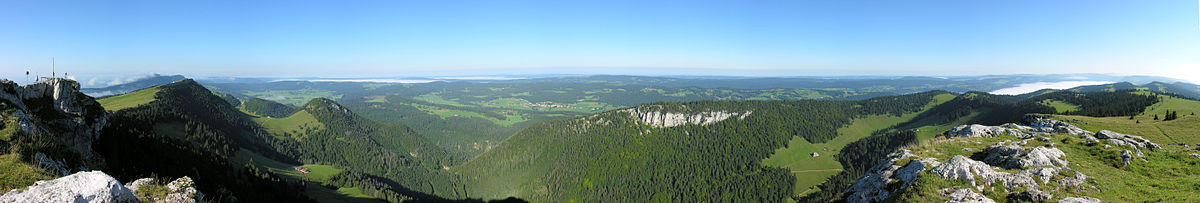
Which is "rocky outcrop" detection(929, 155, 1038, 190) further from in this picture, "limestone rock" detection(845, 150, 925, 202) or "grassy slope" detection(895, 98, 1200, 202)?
"limestone rock" detection(845, 150, 925, 202)

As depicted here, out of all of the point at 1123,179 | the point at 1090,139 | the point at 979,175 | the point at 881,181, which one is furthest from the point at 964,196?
the point at 1090,139

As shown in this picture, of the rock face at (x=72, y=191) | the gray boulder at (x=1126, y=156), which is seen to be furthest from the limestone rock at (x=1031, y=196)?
the rock face at (x=72, y=191)

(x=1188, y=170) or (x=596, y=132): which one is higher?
(x=1188, y=170)

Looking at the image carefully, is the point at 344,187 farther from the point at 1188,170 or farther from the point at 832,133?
the point at 832,133

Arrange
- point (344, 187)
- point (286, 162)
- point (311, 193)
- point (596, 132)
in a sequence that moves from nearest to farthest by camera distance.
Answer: point (311, 193)
point (344, 187)
point (286, 162)
point (596, 132)

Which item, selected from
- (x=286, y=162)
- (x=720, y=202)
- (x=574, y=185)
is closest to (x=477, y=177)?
(x=574, y=185)

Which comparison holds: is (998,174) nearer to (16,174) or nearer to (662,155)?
(16,174)
